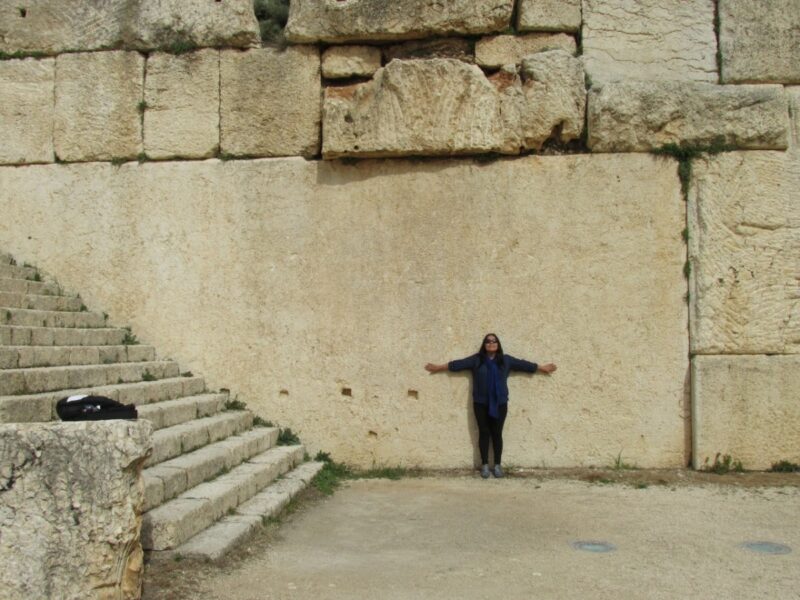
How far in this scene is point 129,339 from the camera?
24.1 ft

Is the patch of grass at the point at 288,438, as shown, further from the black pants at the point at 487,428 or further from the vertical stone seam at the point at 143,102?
the vertical stone seam at the point at 143,102

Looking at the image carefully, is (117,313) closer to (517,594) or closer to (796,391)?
(517,594)

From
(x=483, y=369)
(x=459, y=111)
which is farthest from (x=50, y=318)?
(x=459, y=111)

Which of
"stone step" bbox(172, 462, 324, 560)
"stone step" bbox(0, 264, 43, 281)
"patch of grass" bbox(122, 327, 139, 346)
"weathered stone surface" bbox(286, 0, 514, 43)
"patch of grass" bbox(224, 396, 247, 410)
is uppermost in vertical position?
"weathered stone surface" bbox(286, 0, 514, 43)

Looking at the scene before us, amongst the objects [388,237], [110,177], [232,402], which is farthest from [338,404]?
[110,177]

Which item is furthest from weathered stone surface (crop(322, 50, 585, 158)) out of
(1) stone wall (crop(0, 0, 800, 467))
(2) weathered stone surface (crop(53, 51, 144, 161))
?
(2) weathered stone surface (crop(53, 51, 144, 161))

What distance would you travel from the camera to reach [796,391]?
6.78 meters

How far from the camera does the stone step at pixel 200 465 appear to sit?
4.66 metres

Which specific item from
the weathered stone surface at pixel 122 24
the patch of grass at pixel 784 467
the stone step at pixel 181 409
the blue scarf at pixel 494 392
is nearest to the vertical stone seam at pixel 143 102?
the weathered stone surface at pixel 122 24

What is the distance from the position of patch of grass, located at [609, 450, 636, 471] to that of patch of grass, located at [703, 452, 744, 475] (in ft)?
2.09

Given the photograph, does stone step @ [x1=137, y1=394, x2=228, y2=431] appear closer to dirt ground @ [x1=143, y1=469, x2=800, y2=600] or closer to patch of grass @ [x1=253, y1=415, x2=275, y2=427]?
patch of grass @ [x1=253, y1=415, x2=275, y2=427]

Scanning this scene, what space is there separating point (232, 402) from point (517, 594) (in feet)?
13.2

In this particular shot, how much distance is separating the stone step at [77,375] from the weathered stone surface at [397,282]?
52 centimetres

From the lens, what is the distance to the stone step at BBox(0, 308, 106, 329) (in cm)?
607
